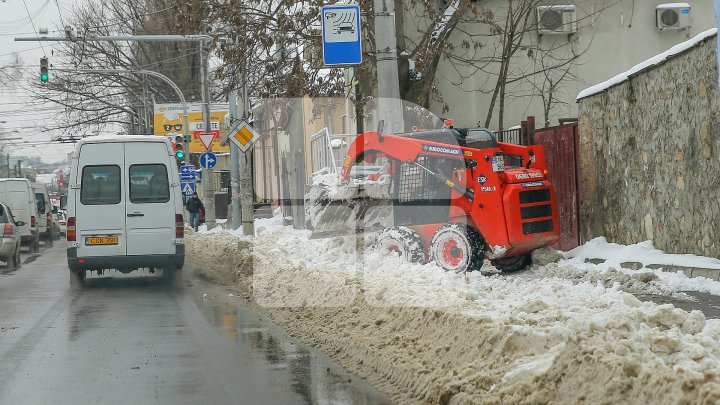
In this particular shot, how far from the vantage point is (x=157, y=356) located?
1008 centimetres

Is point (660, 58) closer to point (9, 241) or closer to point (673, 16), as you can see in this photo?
point (673, 16)

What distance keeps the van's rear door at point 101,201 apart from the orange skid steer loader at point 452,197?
4.98 metres

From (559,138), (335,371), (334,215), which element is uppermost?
(559,138)

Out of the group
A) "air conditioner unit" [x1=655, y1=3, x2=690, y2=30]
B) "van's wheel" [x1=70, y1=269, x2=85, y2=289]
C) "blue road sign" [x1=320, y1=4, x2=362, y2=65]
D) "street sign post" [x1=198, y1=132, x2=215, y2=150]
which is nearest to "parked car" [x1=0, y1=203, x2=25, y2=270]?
"van's wheel" [x1=70, y1=269, x2=85, y2=289]

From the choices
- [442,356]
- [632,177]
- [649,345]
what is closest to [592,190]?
[632,177]

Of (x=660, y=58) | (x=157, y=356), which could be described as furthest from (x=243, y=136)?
(x=157, y=356)

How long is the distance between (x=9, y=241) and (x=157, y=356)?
1662 centimetres

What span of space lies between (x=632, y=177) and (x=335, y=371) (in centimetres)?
739

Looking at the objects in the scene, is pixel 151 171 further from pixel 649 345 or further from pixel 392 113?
pixel 649 345

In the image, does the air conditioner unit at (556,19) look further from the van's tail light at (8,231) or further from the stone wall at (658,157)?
the van's tail light at (8,231)

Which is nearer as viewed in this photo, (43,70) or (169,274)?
(169,274)

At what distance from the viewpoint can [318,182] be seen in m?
18.6

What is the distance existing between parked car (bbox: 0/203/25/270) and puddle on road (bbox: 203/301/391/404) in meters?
13.2

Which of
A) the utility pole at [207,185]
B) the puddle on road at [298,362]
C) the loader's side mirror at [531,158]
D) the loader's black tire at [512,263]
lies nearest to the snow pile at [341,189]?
the loader's black tire at [512,263]
